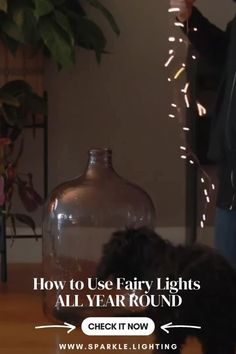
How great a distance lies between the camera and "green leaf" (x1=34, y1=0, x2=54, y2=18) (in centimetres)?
97

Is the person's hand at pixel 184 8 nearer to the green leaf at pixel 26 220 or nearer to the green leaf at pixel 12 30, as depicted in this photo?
the green leaf at pixel 12 30

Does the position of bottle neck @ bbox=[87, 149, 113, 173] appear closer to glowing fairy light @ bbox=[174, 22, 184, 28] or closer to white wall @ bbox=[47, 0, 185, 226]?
white wall @ bbox=[47, 0, 185, 226]

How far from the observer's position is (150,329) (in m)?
0.97

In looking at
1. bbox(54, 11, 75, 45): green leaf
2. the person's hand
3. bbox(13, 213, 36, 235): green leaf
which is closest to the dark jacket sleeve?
the person's hand

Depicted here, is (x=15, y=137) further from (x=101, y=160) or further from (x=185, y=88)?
(x=185, y=88)

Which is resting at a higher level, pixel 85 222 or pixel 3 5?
pixel 3 5

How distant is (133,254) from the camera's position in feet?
3.13

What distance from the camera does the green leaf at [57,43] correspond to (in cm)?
93

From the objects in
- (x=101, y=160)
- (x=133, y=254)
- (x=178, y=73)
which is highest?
(x=178, y=73)

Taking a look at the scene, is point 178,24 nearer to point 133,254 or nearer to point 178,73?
point 178,73

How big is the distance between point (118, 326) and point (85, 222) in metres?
0.15

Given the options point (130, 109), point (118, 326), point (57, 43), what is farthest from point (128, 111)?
point (118, 326)

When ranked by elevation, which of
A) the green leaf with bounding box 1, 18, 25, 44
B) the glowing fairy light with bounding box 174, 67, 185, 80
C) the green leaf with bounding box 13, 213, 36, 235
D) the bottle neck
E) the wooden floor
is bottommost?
the wooden floor

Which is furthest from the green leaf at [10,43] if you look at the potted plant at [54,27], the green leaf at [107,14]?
the green leaf at [107,14]
